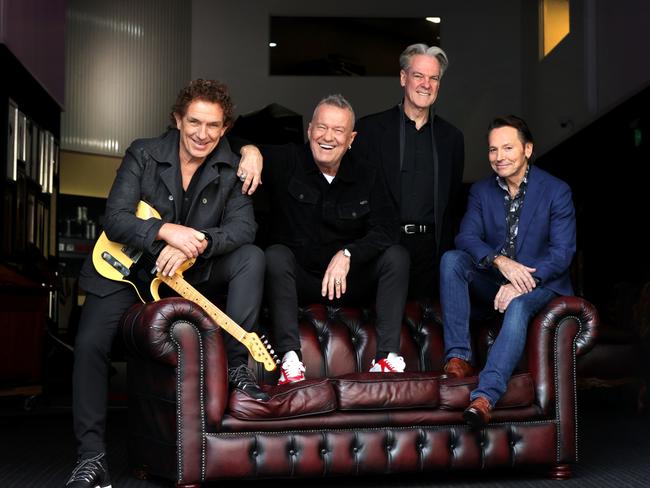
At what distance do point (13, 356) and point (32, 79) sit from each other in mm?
2793

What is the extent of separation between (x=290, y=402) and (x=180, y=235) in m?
0.76

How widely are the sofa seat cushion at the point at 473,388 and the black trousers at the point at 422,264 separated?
867mm

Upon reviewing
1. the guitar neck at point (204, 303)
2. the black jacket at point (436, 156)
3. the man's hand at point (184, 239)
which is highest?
the black jacket at point (436, 156)

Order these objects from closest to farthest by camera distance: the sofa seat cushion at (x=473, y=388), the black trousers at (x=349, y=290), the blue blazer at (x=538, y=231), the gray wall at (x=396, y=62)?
the sofa seat cushion at (x=473, y=388), the black trousers at (x=349, y=290), the blue blazer at (x=538, y=231), the gray wall at (x=396, y=62)

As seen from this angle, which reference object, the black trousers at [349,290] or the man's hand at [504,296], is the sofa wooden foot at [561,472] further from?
the black trousers at [349,290]

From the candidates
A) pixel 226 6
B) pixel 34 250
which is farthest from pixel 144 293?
pixel 226 6

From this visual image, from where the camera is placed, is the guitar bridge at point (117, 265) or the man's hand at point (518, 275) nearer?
the guitar bridge at point (117, 265)

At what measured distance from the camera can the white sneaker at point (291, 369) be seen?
362 centimetres

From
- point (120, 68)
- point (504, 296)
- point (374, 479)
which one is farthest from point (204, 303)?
point (120, 68)

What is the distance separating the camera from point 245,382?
337cm

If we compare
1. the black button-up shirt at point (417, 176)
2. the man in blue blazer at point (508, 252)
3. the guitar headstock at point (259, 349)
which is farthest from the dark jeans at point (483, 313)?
the guitar headstock at point (259, 349)

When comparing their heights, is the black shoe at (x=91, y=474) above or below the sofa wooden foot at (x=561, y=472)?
above

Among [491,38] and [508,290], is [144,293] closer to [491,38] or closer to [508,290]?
[508,290]

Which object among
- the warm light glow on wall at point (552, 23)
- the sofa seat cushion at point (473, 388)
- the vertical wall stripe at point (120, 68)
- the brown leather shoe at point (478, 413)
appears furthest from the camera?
the vertical wall stripe at point (120, 68)
